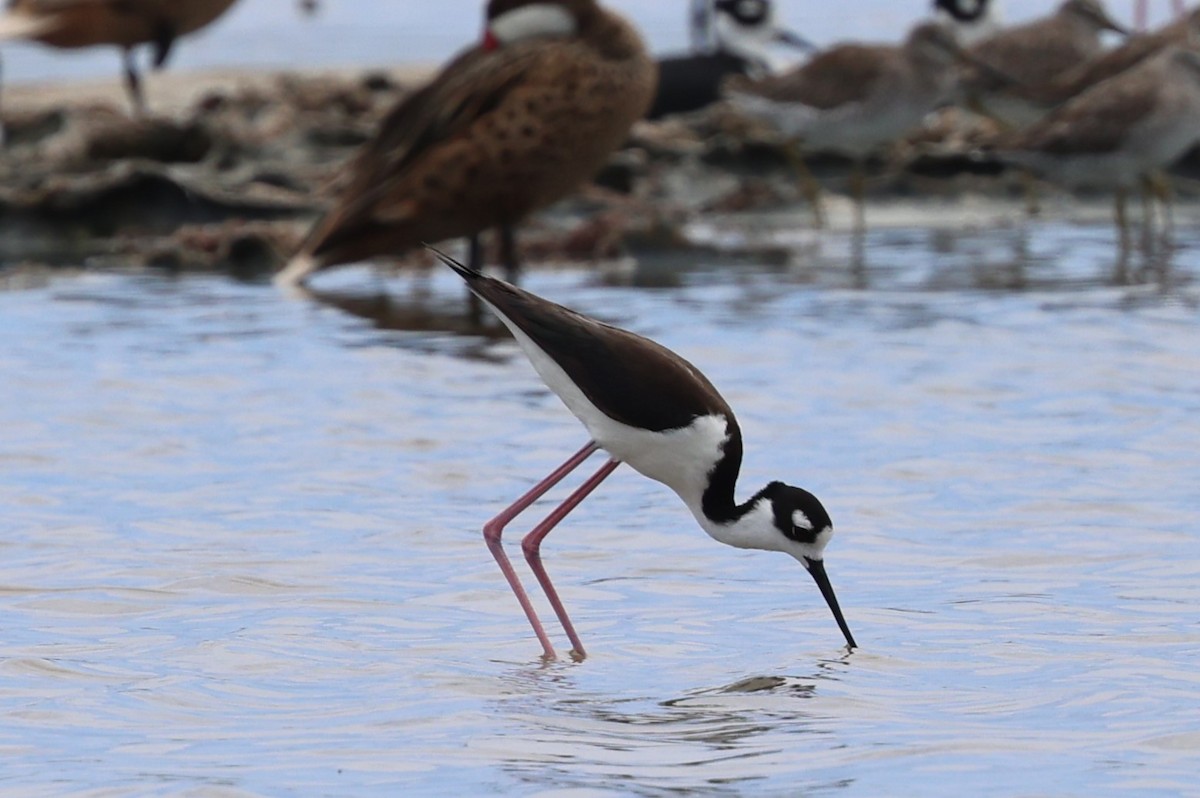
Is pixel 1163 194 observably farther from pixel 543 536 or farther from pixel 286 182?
pixel 543 536

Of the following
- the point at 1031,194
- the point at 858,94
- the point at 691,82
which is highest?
the point at 858,94

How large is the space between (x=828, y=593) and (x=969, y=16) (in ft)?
49.3

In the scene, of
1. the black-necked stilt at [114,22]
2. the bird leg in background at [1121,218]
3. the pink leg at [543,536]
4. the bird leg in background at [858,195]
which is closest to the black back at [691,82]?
the bird leg in background at [858,195]

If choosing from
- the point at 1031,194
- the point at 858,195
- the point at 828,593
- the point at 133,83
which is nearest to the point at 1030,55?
the point at 1031,194

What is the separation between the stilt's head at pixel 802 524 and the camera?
19.5 ft

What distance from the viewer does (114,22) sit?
1852cm

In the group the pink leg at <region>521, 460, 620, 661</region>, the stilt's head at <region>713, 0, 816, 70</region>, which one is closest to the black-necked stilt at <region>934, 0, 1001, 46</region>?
the stilt's head at <region>713, 0, 816, 70</region>

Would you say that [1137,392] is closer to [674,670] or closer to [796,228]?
[674,670]

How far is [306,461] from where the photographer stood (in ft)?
27.4

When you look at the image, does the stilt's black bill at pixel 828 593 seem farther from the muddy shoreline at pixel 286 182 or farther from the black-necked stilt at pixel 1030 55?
the black-necked stilt at pixel 1030 55

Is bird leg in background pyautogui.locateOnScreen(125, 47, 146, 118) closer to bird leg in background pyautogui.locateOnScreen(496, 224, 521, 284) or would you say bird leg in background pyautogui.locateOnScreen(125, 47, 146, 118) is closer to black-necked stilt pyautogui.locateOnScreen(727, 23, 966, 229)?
black-necked stilt pyautogui.locateOnScreen(727, 23, 966, 229)

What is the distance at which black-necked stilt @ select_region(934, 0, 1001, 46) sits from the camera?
788 inches

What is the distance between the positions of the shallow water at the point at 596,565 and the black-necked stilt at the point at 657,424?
257 millimetres

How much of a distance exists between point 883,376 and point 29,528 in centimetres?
410
